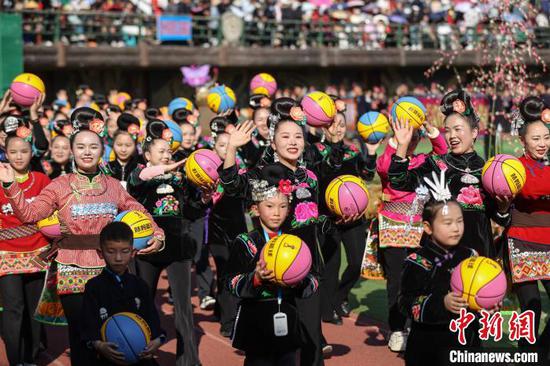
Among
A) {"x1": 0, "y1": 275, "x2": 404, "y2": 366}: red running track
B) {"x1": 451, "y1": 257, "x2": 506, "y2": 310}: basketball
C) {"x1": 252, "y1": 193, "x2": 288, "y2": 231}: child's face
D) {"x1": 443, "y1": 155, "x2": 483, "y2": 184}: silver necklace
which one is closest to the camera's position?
{"x1": 451, "y1": 257, "x2": 506, "y2": 310}: basketball

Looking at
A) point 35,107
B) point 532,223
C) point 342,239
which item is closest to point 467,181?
point 532,223

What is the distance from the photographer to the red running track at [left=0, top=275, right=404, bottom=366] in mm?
9148

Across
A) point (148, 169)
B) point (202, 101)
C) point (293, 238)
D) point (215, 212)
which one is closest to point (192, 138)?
point (215, 212)

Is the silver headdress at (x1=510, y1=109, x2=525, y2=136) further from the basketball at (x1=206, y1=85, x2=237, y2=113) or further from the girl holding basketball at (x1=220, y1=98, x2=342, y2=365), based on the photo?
the basketball at (x1=206, y1=85, x2=237, y2=113)

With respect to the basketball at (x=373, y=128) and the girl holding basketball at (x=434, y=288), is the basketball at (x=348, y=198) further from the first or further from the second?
the basketball at (x=373, y=128)

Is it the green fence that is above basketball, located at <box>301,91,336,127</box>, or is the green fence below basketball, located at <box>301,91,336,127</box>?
above

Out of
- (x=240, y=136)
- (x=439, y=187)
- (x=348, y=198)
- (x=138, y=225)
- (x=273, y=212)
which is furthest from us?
(x=348, y=198)

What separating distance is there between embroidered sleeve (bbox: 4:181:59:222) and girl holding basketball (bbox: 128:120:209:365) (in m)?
1.31

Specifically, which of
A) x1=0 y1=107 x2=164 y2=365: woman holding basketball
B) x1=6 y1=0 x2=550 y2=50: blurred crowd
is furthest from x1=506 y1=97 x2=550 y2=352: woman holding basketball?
x1=6 y1=0 x2=550 y2=50: blurred crowd

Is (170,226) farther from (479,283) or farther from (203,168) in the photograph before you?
(479,283)

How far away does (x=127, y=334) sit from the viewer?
609 cm

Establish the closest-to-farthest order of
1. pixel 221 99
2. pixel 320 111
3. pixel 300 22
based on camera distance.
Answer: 1. pixel 320 111
2. pixel 221 99
3. pixel 300 22

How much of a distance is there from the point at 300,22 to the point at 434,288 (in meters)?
23.6

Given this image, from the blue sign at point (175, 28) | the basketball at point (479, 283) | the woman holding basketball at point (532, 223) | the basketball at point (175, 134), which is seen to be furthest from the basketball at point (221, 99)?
the blue sign at point (175, 28)
